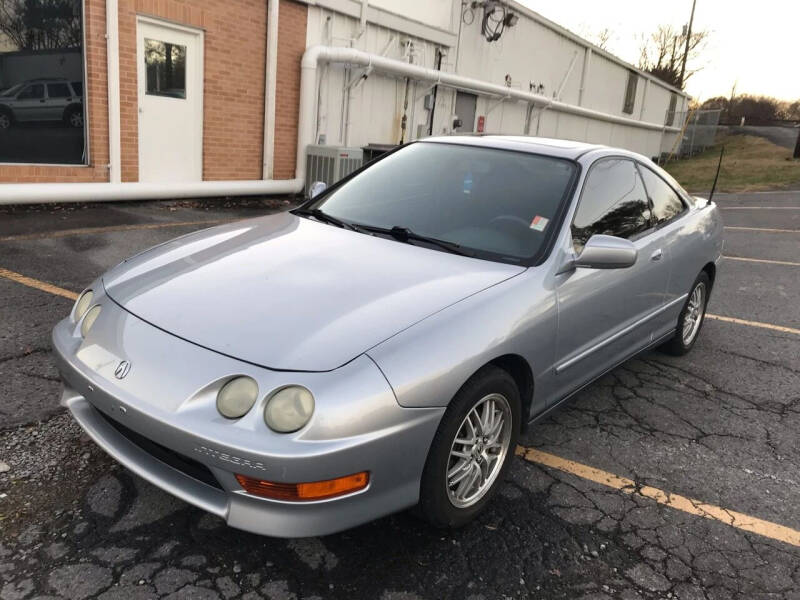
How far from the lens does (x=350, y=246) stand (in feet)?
9.92

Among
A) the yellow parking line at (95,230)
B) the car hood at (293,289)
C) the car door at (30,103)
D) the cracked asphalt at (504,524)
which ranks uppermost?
the car door at (30,103)

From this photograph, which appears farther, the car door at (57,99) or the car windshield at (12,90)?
the car door at (57,99)

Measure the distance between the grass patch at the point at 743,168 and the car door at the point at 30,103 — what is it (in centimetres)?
1734

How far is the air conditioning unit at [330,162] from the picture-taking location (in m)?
10.6

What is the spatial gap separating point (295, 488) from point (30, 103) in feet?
26.3

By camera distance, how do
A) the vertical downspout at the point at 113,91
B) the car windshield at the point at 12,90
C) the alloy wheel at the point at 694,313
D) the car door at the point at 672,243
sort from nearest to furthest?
the car door at the point at 672,243 < the alloy wheel at the point at 694,313 < the car windshield at the point at 12,90 < the vertical downspout at the point at 113,91

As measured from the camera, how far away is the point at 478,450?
259 centimetres

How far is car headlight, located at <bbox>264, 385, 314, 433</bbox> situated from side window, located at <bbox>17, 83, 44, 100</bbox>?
25.8 ft

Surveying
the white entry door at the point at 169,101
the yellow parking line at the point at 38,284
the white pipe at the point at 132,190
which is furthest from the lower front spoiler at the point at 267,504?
the white entry door at the point at 169,101

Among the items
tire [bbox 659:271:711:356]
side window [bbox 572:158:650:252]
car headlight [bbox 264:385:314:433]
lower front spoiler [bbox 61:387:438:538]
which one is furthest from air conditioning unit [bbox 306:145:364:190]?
car headlight [bbox 264:385:314:433]

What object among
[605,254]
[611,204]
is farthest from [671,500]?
[611,204]

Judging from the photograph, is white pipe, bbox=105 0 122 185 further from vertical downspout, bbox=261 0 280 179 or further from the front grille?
the front grille

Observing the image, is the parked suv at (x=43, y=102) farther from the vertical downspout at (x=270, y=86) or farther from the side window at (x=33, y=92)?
the vertical downspout at (x=270, y=86)

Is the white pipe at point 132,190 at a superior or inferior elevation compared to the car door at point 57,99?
inferior
